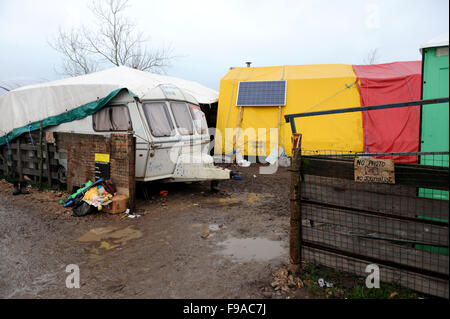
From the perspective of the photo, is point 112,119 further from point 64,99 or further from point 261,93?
point 261,93

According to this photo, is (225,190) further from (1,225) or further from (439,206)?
(439,206)

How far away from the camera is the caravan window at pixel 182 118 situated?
7.62 meters

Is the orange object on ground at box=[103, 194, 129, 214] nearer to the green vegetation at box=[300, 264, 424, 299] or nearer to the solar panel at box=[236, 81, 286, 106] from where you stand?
the green vegetation at box=[300, 264, 424, 299]

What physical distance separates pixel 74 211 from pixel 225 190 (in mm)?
3653

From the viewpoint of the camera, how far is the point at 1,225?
5832mm

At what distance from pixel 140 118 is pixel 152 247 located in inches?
124

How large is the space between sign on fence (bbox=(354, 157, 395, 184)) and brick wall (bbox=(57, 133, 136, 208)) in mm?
4498

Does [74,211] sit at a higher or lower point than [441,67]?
lower

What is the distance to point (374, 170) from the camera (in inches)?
127

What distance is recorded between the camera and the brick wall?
20.9 ft

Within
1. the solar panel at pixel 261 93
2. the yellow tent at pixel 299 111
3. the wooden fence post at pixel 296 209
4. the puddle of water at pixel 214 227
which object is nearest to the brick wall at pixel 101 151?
the puddle of water at pixel 214 227

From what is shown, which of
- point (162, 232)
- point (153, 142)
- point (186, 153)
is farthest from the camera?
point (186, 153)
